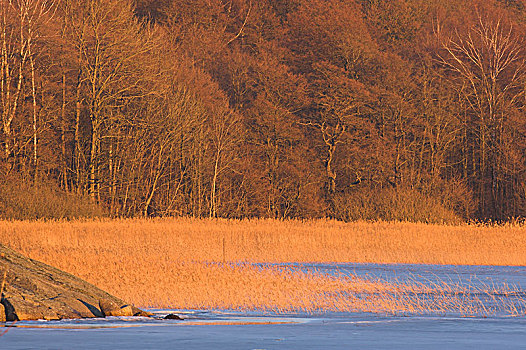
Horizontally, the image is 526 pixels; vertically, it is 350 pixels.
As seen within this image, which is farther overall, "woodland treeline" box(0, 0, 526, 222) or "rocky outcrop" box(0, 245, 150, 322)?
"woodland treeline" box(0, 0, 526, 222)

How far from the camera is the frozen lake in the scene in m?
10.1

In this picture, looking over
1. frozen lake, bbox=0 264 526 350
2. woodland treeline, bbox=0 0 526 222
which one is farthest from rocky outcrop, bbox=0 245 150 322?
woodland treeline, bbox=0 0 526 222

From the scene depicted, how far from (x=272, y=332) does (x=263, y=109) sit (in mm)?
44333

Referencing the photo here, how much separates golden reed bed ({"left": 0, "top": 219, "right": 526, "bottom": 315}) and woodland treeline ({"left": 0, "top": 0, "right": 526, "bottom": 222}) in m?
6.50

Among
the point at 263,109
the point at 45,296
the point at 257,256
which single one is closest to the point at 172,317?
the point at 45,296

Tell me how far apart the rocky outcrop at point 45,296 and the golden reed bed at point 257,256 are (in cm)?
250

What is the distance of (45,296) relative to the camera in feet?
42.8

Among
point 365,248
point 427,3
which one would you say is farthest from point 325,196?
point 365,248

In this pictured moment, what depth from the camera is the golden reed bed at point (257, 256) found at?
57.2 feet

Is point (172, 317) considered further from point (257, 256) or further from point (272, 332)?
point (257, 256)

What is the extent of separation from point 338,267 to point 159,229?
13.0m

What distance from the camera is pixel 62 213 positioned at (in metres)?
42.9

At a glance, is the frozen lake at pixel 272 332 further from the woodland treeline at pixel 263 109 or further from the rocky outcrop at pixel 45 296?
the woodland treeline at pixel 263 109

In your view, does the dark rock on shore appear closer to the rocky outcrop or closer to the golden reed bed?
the rocky outcrop
